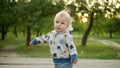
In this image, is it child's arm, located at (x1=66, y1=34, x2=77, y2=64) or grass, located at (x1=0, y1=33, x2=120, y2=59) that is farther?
grass, located at (x1=0, y1=33, x2=120, y2=59)

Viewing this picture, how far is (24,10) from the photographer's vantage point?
2772 centimetres

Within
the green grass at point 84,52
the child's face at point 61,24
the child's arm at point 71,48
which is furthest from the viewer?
the green grass at point 84,52

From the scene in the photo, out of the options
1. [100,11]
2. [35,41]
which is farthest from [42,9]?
[35,41]

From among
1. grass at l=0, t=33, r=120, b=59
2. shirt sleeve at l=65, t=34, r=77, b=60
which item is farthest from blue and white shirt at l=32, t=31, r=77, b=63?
grass at l=0, t=33, r=120, b=59

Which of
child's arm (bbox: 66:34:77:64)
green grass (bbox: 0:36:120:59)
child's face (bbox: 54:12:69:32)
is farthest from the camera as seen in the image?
green grass (bbox: 0:36:120:59)

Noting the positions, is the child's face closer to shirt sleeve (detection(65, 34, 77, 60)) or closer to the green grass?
shirt sleeve (detection(65, 34, 77, 60))

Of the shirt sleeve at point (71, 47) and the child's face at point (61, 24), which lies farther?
the child's face at point (61, 24)

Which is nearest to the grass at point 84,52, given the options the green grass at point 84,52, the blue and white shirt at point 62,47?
the green grass at point 84,52

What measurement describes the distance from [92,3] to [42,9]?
463cm

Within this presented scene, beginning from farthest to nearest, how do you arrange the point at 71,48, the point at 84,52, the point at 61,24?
the point at 84,52 < the point at 61,24 < the point at 71,48

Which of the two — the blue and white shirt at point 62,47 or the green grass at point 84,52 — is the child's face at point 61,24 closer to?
the blue and white shirt at point 62,47

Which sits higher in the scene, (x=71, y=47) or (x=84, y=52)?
(x=71, y=47)

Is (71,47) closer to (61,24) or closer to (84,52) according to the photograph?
(61,24)

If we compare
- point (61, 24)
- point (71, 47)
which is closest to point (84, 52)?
point (61, 24)
